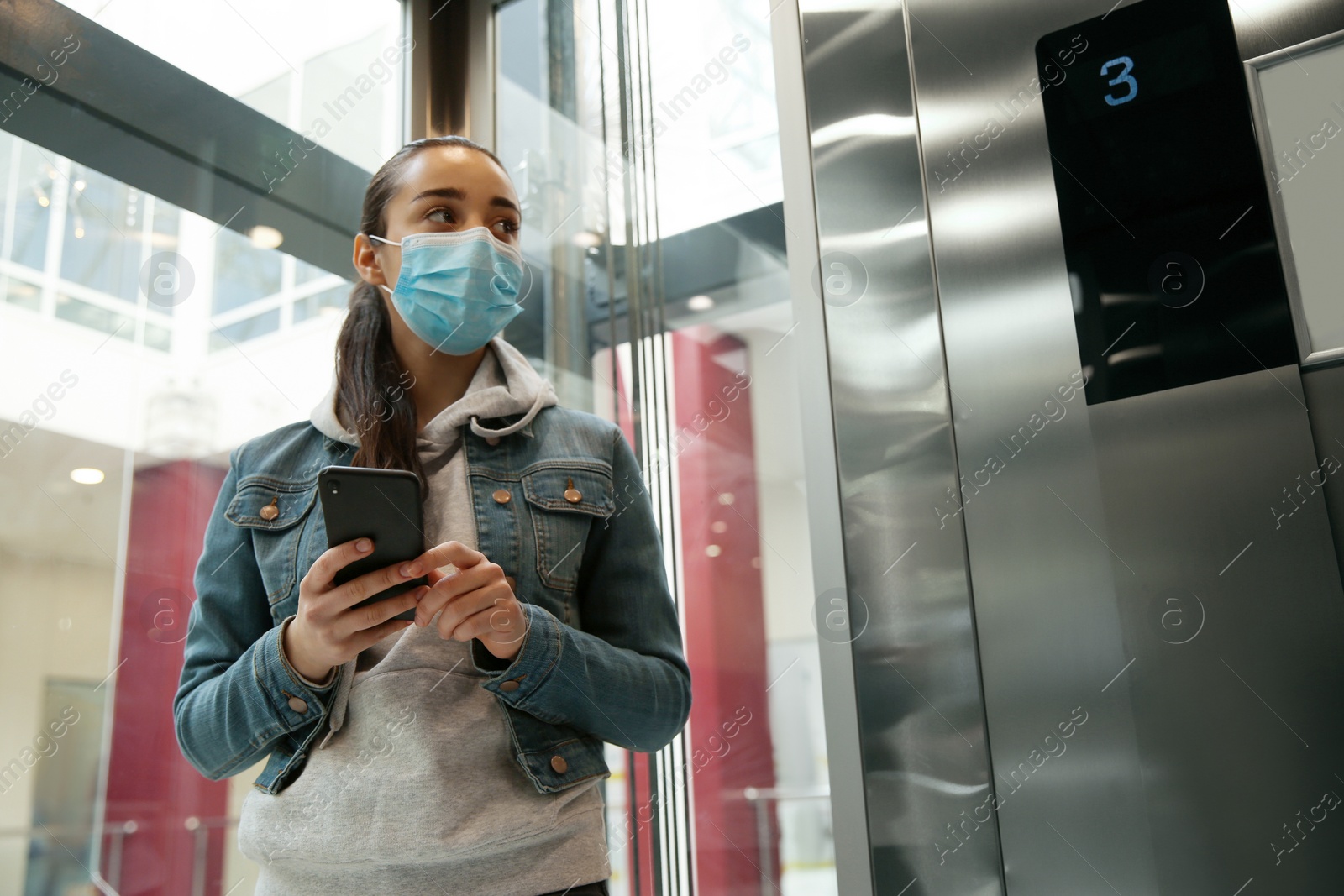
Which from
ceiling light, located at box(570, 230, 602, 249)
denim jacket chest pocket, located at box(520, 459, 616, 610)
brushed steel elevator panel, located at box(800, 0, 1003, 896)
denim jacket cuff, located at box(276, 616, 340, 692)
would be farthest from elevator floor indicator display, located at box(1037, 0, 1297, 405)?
denim jacket cuff, located at box(276, 616, 340, 692)

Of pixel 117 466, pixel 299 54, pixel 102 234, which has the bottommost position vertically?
pixel 117 466

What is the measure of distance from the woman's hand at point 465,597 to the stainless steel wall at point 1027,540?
0.60 m

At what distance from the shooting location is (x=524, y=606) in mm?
1006

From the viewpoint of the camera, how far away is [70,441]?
1505mm

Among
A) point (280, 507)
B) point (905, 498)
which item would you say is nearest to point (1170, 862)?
point (905, 498)

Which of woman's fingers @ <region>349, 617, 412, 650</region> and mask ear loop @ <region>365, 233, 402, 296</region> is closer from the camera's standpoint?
woman's fingers @ <region>349, 617, 412, 650</region>

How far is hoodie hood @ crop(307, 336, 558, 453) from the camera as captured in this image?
46.5 inches

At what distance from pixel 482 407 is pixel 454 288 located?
0.17m

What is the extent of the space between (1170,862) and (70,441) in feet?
5.20

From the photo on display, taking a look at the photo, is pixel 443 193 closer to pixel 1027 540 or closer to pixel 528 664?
pixel 528 664

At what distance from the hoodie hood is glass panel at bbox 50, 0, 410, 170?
859 millimetres

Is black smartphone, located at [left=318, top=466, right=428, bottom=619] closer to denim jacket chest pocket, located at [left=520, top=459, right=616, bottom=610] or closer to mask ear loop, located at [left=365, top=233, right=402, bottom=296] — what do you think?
denim jacket chest pocket, located at [left=520, top=459, right=616, bottom=610]

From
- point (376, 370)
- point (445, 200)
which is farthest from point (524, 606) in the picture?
point (445, 200)

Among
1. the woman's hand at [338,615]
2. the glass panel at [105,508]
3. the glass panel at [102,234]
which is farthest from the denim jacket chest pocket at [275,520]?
the glass panel at [102,234]
